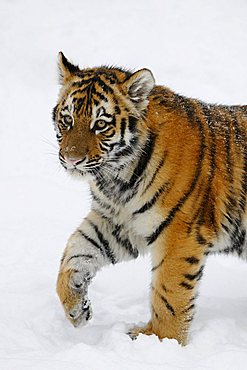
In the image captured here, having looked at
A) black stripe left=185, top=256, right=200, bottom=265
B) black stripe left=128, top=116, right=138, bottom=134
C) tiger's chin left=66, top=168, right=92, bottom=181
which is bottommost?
black stripe left=185, top=256, right=200, bottom=265

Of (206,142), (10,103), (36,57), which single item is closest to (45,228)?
(206,142)

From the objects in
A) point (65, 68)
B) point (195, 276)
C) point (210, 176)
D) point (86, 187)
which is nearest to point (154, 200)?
point (210, 176)

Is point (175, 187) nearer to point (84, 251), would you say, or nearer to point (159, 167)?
point (159, 167)

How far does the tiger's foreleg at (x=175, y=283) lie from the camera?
399 centimetres

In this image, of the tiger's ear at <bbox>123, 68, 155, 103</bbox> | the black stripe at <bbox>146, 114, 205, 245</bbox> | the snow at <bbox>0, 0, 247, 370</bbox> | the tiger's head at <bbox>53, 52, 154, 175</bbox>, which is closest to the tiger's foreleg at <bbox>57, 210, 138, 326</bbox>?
the snow at <bbox>0, 0, 247, 370</bbox>

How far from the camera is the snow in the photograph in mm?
3770

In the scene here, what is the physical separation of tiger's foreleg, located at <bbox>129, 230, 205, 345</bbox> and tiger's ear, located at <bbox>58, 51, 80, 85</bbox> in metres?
1.02

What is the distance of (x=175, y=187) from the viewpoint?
3988 mm

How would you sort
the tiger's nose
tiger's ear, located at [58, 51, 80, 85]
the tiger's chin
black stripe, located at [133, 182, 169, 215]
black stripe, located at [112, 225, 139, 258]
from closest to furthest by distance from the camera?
1. the tiger's nose
2. the tiger's chin
3. black stripe, located at [133, 182, 169, 215]
4. tiger's ear, located at [58, 51, 80, 85]
5. black stripe, located at [112, 225, 139, 258]

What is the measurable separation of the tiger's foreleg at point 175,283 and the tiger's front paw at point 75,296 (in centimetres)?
29

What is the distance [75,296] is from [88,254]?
0.95ft

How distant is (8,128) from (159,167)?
4.11 meters

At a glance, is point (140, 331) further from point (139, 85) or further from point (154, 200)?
point (139, 85)

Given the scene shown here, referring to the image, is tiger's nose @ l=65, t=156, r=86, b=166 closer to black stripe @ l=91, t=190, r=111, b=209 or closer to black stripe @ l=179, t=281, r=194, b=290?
black stripe @ l=91, t=190, r=111, b=209
